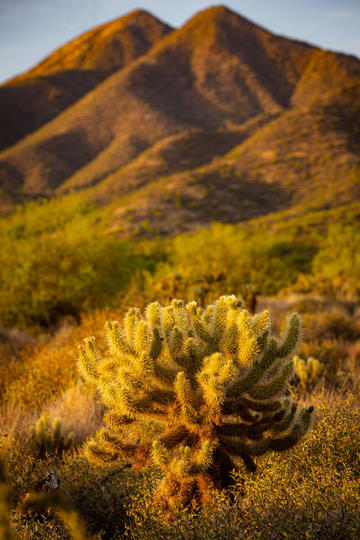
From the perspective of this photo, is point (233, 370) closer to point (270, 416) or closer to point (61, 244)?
point (270, 416)

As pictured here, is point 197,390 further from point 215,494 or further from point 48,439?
point 48,439

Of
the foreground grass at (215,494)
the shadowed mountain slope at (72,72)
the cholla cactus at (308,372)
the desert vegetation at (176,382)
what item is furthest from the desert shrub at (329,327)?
the shadowed mountain slope at (72,72)

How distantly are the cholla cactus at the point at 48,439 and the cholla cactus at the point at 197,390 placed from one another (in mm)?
1186

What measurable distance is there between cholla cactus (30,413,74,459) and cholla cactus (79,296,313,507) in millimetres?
1186

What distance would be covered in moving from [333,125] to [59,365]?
200 ft

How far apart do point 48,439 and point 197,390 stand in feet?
6.70

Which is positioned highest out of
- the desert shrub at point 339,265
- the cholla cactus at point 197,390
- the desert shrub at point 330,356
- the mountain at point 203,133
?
the mountain at point 203,133

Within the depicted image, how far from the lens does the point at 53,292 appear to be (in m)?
10.9

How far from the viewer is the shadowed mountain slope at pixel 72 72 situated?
304ft

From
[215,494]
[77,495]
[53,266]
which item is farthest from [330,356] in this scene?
[53,266]

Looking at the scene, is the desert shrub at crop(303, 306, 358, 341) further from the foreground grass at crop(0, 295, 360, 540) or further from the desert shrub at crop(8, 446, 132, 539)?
the desert shrub at crop(8, 446, 132, 539)

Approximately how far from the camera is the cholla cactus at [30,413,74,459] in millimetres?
4051

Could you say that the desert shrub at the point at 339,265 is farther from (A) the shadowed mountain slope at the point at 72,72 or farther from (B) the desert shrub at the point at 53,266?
(A) the shadowed mountain slope at the point at 72,72

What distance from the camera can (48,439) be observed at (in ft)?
13.4
